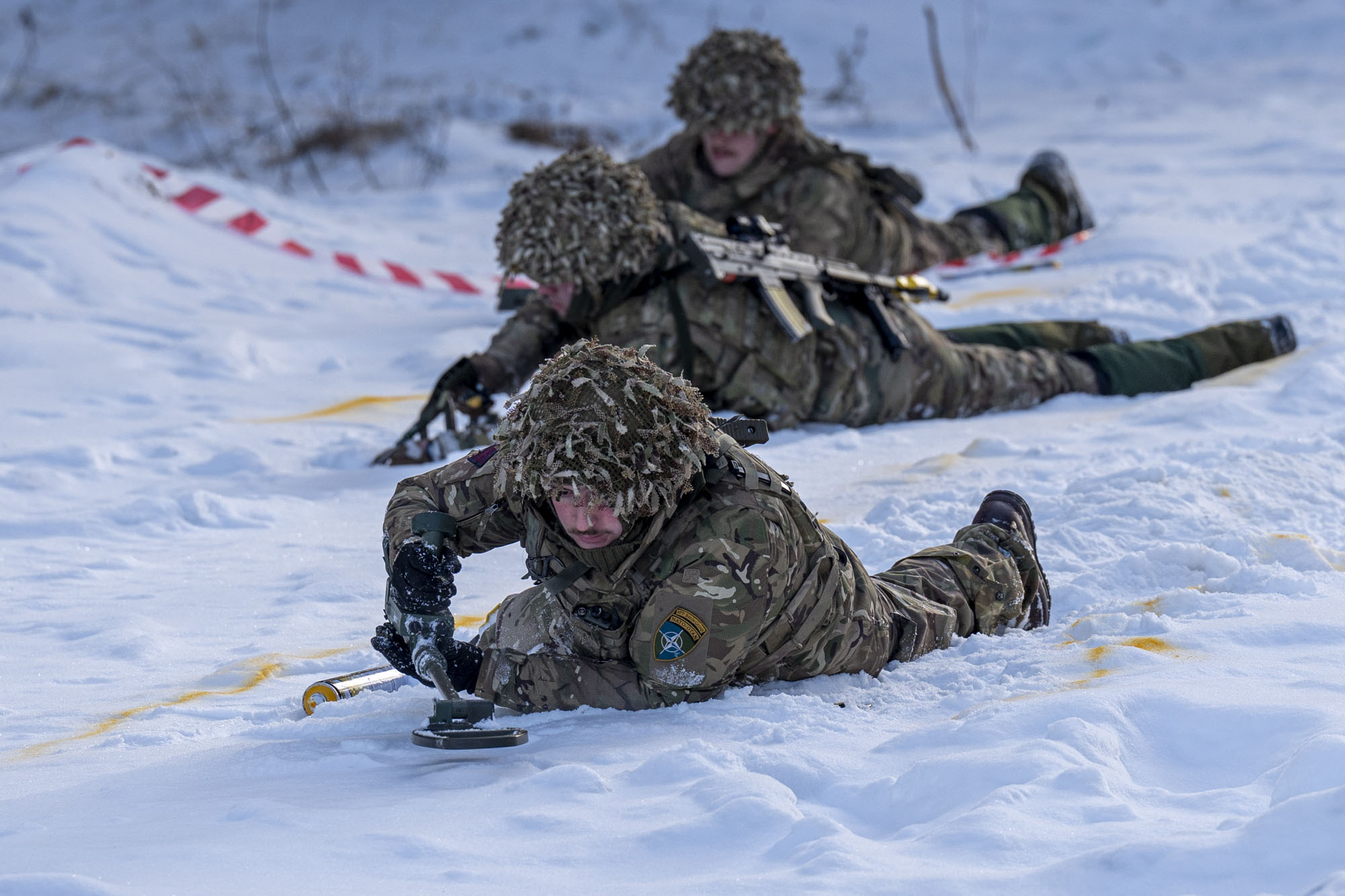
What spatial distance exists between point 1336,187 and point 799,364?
5.05 metres

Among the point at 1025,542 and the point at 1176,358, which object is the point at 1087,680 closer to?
the point at 1025,542

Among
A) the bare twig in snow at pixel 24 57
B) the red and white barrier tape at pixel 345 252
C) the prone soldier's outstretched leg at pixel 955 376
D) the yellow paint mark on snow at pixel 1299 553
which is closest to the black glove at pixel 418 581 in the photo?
the yellow paint mark on snow at pixel 1299 553

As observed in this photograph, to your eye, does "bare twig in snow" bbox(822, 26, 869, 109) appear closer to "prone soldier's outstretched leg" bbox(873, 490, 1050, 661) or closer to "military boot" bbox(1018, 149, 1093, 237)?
"military boot" bbox(1018, 149, 1093, 237)

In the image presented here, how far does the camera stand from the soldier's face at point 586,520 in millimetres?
2723

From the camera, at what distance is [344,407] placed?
19.8 feet

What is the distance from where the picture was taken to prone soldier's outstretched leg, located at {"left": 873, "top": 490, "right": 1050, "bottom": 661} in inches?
125

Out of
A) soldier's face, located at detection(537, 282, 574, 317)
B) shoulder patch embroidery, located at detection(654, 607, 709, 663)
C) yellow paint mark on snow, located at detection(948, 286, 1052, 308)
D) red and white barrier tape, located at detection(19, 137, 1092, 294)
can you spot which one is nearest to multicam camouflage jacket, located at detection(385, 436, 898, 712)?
shoulder patch embroidery, located at detection(654, 607, 709, 663)

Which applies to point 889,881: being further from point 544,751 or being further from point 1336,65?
point 1336,65

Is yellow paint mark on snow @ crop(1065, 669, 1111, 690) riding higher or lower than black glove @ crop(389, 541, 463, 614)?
lower

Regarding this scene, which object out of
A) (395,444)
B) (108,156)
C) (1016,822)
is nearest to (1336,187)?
(395,444)

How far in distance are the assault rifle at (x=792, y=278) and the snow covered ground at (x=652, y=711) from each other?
0.42 meters

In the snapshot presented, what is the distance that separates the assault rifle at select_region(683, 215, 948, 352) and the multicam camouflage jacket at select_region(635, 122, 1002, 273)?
929 mm

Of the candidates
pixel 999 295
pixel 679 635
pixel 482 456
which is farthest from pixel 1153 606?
pixel 999 295

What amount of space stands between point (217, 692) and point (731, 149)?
388cm
